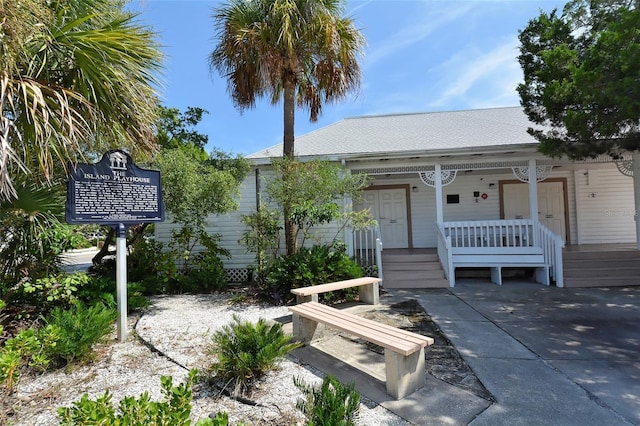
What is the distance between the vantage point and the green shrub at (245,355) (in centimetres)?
296

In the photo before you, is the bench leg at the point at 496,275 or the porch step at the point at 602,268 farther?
the bench leg at the point at 496,275

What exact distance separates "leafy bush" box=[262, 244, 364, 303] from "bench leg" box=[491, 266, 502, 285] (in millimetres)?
3634

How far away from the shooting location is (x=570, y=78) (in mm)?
6523

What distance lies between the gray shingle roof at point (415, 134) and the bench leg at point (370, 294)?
136 inches

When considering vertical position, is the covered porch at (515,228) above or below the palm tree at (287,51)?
below

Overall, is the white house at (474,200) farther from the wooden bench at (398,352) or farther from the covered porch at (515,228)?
the wooden bench at (398,352)

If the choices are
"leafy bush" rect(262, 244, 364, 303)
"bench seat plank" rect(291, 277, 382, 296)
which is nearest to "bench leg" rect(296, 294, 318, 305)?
"bench seat plank" rect(291, 277, 382, 296)

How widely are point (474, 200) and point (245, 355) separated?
983 cm

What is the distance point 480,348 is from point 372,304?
230cm

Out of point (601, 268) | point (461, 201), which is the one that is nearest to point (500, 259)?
point (601, 268)

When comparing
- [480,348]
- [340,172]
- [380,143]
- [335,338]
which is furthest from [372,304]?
[380,143]

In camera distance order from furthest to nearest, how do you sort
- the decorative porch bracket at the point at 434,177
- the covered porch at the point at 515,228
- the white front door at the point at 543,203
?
the white front door at the point at 543,203, the decorative porch bracket at the point at 434,177, the covered porch at the point at 515,228

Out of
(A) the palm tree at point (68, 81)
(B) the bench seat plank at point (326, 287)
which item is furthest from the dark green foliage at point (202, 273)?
(A) the palm tree at point (68, 81)

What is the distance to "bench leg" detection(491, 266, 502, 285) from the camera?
7758 millimetres
